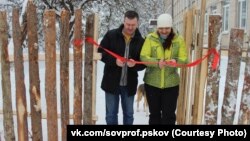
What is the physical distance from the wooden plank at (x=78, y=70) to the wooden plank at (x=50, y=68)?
0.62ft

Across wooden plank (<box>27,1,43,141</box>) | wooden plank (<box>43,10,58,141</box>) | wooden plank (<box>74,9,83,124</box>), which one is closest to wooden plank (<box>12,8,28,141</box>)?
wooden plank (<box>27,1,43,141</box>)

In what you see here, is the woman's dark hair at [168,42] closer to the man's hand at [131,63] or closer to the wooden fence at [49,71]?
the man's hand at [131,63]

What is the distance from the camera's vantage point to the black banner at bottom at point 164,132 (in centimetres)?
322

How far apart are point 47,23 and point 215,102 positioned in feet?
5.31

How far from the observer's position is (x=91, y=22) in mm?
3750

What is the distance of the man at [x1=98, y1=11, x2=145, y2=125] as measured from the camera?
4078mm

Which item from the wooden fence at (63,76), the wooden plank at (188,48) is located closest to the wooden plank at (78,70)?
the wooden fence at (63,76)

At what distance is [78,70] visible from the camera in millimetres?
3771

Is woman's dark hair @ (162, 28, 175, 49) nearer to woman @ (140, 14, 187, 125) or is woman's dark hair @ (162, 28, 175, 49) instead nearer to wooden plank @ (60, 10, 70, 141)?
woman @ (140, 14, 187, 125)

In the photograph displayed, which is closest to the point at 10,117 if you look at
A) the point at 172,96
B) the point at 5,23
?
the point at 5,23

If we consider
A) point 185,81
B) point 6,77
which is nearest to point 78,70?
point 6,77

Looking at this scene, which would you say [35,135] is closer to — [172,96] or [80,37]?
[80,37]

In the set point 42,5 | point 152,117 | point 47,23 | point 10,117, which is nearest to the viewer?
point 47,23

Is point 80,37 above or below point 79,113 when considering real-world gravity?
above
